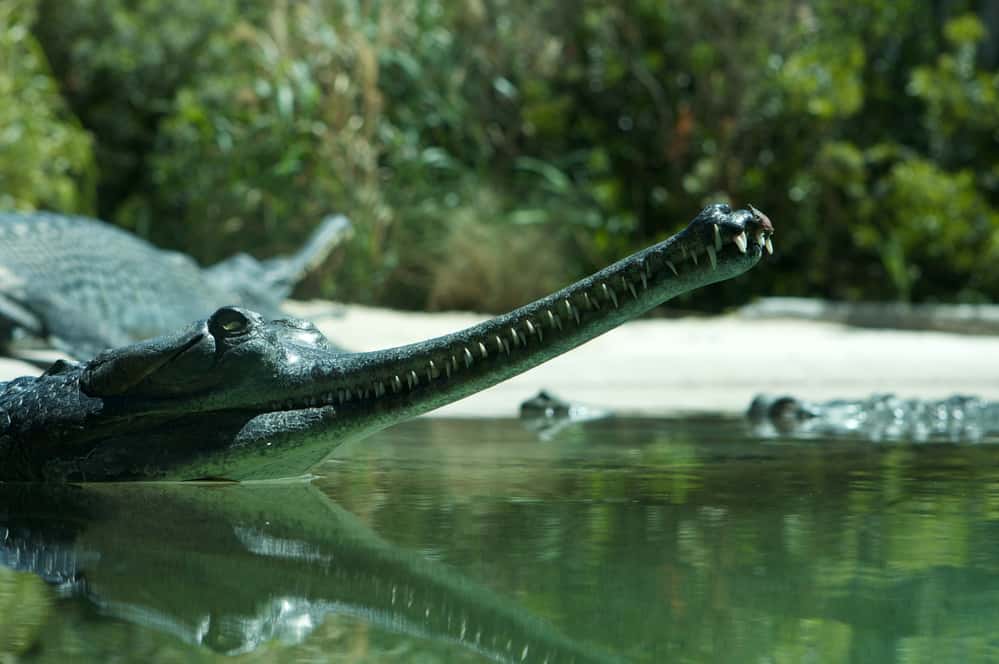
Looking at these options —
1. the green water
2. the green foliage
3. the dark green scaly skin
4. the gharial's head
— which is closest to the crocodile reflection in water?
the green water

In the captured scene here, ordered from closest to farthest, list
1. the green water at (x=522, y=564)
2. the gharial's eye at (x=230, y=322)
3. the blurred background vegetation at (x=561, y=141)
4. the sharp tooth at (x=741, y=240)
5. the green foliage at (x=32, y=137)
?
the green water at (x=522, y=564) → the sharp tooth at (x=741, y=240) → the gharial's eye at (x=230, y=322) → the green foliage at (x=32, y=137) → the blurred background vegetation at (x=561, y=141)

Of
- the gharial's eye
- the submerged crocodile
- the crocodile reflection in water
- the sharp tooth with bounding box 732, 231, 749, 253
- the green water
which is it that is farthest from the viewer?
the submerged crocodile

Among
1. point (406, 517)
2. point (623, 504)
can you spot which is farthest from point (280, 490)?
point (623, 504)

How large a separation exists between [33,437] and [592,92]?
11.1m

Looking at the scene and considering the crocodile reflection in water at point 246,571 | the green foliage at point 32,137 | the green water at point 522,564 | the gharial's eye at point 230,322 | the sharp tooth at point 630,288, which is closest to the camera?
the green water at point 522,564

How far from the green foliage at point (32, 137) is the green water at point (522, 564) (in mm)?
8408

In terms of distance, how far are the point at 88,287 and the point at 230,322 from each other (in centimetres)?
444

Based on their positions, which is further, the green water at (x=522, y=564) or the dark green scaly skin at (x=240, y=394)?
the dark green scaly skin at (x=240, y=394)

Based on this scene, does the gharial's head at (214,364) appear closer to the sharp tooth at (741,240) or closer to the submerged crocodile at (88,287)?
the sharp tooth at (741,240)

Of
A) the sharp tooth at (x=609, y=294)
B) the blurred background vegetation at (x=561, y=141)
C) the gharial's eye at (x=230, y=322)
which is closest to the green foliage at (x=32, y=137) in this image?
the blurred background vegetation at (x=561, y=141)

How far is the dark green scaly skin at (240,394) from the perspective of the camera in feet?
13.0

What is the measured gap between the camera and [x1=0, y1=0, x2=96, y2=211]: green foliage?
12625mm

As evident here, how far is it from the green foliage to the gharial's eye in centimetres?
865

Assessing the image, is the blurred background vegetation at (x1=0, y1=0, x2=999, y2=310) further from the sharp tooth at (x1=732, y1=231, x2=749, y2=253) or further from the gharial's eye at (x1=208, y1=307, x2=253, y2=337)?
the sharp tooth at (x1=732, y1=231, x2=749, y2=253)
